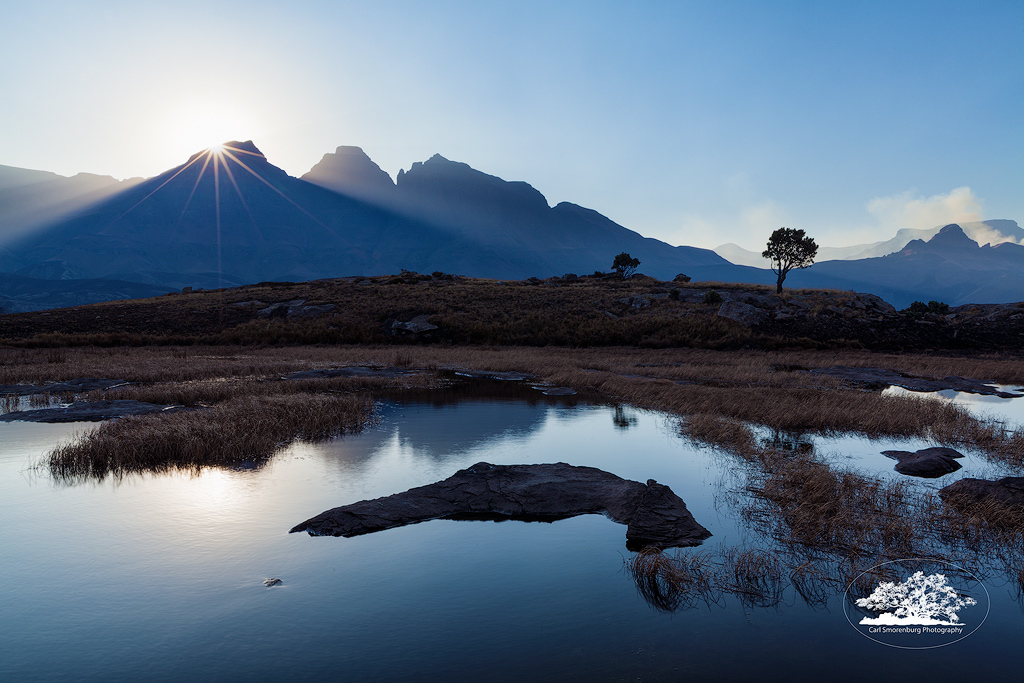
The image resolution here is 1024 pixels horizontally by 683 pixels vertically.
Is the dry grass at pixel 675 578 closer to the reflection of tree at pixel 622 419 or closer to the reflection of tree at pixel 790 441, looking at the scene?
the reflection of tree at pixel 790 441

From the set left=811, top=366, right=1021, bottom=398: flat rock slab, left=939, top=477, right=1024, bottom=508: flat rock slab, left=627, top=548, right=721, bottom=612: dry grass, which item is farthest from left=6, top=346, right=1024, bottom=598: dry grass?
left=811, top=366, right=1021, bottom=398: flat rock slab

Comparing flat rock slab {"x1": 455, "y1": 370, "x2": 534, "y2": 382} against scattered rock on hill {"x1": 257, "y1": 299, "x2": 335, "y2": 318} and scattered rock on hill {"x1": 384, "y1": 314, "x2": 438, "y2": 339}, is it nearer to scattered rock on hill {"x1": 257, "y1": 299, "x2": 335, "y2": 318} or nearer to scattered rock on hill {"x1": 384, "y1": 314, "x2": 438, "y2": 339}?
scattered rock on hill {"x1": 384, "y1": 314, "x2": 438, "y2": 339}

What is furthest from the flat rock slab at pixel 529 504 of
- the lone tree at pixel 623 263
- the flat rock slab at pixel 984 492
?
the lone tree at pixel 623 263

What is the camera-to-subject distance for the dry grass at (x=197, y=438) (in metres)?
14.3

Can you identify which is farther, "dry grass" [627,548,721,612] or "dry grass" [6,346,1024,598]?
"dry grass" [6,346,1024,598]

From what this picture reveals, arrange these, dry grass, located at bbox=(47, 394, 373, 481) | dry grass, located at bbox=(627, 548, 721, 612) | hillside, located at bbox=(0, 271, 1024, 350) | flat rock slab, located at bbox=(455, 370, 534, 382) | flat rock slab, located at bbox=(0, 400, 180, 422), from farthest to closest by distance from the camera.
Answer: hillside, located at bbox=(0, 271, 1024, 350)
flat rock slab, located at bbox=(455, 370, 534, 382)
flat rock slab, located at bbox=(0, 400, 180, 422)
dry grass, located at bbox=(47, 394, 373, 481)
dry grass, located at bbox=(627, 548, 721, 612)

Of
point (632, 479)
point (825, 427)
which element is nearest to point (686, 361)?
point (825, 427)

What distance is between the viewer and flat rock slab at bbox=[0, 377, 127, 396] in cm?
2498

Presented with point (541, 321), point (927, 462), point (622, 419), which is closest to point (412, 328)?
point (541, 321)

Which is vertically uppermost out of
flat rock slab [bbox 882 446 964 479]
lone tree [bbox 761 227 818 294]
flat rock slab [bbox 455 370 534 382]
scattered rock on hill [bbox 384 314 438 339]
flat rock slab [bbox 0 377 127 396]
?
lone tree [bbox 761 227 818 294]

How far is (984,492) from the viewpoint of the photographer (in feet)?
38.2

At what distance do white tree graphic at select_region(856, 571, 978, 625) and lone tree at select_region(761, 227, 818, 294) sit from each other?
73.4 m

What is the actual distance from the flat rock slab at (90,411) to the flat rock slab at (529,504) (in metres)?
13.5

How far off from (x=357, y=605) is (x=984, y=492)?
1303 cm
